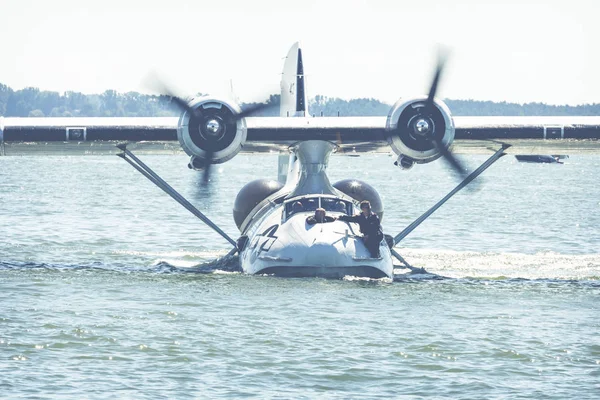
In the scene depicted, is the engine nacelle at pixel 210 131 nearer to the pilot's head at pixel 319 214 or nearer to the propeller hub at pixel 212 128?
the propeller hub at pixel 212 128

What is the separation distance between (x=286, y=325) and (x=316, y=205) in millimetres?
6138

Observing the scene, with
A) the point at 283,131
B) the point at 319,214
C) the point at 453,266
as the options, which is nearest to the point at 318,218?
the point at 319,214

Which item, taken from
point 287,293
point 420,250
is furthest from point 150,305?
point 420,250

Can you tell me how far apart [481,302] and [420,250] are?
11637 millimetres

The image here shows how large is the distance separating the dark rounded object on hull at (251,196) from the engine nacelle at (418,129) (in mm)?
4983

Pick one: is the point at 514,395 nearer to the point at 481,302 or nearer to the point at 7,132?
the point at 481,302

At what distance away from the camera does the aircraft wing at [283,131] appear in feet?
85.8

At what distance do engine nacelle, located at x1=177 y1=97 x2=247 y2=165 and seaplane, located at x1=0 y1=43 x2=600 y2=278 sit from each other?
0.02m

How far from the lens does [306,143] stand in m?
28.3

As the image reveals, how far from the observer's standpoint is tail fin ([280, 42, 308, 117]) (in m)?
31.8

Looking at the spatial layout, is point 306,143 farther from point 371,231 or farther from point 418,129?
point 371,231

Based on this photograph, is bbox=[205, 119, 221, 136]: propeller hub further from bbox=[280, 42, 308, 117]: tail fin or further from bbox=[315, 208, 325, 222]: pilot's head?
bbox=[280, 42, 308, 117]: tail fin

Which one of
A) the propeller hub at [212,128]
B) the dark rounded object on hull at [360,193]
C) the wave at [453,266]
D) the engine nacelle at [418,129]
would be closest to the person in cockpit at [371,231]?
the wave at [453,266]

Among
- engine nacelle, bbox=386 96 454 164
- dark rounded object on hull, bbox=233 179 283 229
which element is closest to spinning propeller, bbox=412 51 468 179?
engine nacelle, bbox=386 96 454 164
